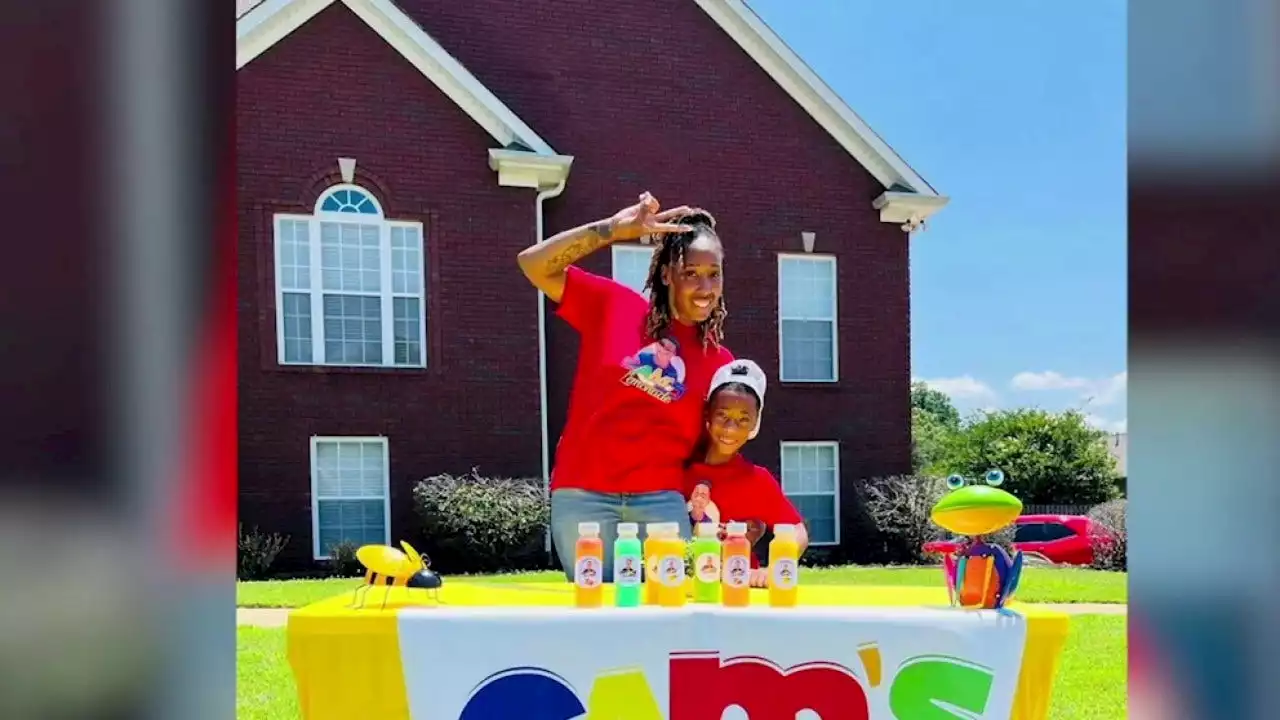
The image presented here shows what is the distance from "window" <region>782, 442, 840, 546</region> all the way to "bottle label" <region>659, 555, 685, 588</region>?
10.8 metres

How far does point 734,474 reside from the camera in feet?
9.86

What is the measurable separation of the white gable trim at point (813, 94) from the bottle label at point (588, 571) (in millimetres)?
12019

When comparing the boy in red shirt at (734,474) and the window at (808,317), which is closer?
the boy in red shirt at (734,474)

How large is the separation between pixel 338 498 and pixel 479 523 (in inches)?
77.0

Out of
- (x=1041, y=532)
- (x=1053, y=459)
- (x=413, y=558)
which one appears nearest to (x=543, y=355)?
(x=1041, y=532)

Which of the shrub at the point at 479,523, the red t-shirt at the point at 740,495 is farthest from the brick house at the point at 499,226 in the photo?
the red t-shirt at the point at 740,495

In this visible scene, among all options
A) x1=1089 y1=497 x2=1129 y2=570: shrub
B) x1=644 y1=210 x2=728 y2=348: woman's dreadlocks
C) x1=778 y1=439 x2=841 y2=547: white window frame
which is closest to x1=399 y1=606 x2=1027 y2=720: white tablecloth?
x1=644 y1=210 x2=728 y2=348: woman's dreadlocks

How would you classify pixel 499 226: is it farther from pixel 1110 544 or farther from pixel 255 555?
pixel 1110 544

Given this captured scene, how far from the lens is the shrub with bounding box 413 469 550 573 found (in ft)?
35.8

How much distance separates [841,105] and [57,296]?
13.6 m

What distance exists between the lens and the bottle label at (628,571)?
253 centimetres

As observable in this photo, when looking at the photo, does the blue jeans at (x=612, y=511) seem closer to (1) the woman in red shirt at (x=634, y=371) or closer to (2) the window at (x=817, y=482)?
(1) the woman in red shirt at (x=634, y=371)

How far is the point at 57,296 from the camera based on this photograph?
2.82 feet

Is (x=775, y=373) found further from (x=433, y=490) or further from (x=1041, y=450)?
(x=1041, y=450)
